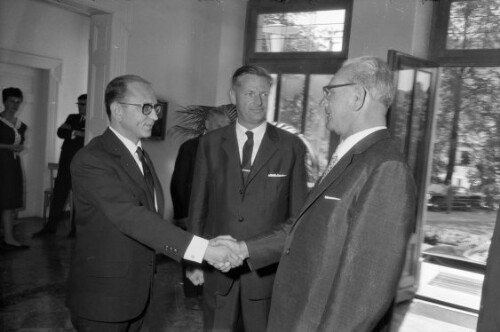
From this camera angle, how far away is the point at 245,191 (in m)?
2.27

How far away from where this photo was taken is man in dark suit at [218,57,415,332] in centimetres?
125

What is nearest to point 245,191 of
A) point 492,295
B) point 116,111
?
point 116,111

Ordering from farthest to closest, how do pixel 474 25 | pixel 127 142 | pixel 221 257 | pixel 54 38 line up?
pixel 54 38 < pixel 474 25 < pixel 221 257 < pixel 127 142

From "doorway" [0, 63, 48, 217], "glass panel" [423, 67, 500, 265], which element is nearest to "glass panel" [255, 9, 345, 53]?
"glass panel" [423, 67, 500, 265]

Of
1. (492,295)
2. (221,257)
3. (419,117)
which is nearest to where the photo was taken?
(492,295)

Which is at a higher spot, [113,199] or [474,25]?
[474,25]

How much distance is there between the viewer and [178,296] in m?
4.14

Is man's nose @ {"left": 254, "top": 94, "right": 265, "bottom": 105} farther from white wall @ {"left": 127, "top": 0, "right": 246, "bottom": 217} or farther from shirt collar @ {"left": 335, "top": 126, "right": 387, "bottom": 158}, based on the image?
white wall @ {"left": 127, "top": 0, "right": 246, "bottom": 217}

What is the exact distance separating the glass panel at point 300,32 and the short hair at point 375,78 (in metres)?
2.96

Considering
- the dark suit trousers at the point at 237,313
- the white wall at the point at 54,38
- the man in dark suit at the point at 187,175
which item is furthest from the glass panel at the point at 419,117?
the white wall at the point at 54,38

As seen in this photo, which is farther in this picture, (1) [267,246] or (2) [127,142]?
(1) [267,246]

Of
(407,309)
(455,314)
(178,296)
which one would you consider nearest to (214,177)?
(178,296)

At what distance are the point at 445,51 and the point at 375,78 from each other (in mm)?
3181

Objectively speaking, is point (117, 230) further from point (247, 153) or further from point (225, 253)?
point (247, 153)
